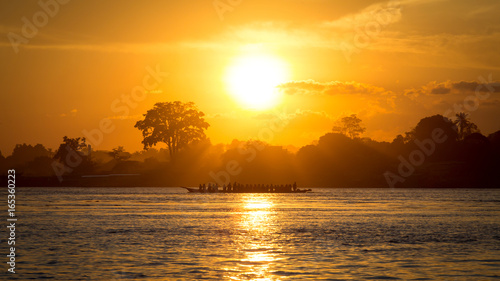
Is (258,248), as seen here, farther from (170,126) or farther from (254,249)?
(170,126)

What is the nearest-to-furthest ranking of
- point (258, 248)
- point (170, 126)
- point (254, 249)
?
point (254, 249), point (258, 248), point (170, 126)

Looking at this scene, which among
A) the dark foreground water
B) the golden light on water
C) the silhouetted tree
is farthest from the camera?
the silhouetted tree

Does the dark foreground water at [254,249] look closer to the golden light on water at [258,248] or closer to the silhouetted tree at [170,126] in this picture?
the golden light on water at [258,248]

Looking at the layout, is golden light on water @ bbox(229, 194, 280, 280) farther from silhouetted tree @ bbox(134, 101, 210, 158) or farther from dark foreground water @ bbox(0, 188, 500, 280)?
silhouetted tree @ bbox(134, 101, 210, 158)

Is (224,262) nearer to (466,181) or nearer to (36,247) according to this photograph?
(36,247)

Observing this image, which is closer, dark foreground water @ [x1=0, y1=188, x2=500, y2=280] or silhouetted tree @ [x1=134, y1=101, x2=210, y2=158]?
dark foreground water @ [x1=0, y1=188, x2=500, y2=280]

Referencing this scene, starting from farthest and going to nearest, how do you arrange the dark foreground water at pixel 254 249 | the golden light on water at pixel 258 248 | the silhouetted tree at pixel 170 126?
the silhouetted tree at pixel 170 126, the golden light on water at pixel 258 248, the dark foreground water at pixel 254 249

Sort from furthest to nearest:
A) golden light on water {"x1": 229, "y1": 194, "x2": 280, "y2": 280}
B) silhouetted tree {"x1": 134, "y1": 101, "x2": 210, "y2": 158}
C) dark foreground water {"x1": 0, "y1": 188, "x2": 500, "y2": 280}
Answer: silhouetted tree {"x1": 134, "y1": 101, "x2": 210, "y2": 158}, golden light on water {"x1": 229, "y1": 194, "x2": 280, "y2": 280}, dark foreground water {"x1": 0, "y1": 188, "x2": 500, "y2": 280}

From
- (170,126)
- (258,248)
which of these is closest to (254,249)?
(258,248)

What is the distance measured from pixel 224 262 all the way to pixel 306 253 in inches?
243

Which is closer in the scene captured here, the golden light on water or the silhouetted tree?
the golden light on water

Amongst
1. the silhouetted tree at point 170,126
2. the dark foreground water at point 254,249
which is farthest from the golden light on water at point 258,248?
the silhouetted tree at point 170,126

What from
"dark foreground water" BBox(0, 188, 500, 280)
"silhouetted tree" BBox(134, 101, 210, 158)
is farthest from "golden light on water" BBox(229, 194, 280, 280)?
"silhouetted tree" BBox(134, 101, 210, 158)

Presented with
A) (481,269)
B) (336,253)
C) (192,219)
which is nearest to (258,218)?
(192,219)
